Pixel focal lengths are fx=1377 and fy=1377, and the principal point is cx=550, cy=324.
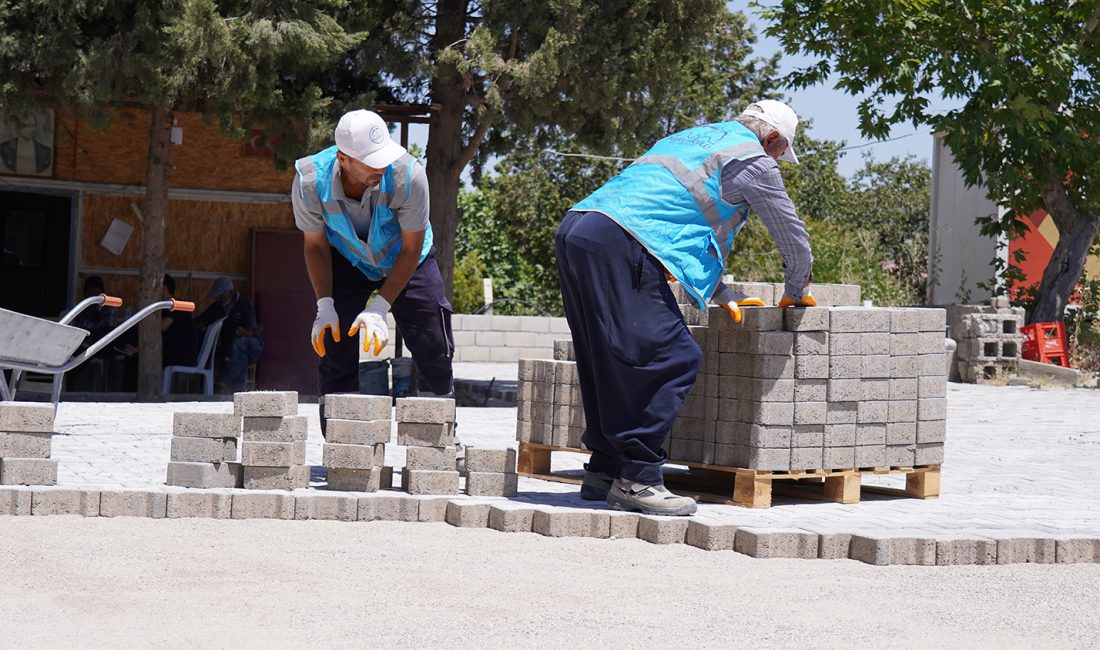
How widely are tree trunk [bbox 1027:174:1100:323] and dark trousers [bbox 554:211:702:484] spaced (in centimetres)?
1523

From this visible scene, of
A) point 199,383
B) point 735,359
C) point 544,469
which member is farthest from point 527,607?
point 199,383

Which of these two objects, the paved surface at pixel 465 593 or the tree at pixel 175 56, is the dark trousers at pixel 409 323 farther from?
the tree at pixel 175 56

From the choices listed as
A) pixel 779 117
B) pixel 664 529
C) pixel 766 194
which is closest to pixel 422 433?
pixel 664 529

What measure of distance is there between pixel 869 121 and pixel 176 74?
40.1ft

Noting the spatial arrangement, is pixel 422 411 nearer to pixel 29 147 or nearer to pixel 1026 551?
pixel 1026 551

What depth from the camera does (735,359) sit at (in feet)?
20.4

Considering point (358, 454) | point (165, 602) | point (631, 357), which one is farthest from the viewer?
point (358, 454)

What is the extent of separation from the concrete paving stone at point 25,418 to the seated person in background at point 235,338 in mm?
7335

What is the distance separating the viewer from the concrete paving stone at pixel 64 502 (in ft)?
18.8

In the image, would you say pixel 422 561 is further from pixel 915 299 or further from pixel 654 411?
pixel 915 299

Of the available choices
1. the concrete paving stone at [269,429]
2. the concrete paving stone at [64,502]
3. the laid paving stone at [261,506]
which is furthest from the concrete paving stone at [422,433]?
the concrete paving stone at [64,502]

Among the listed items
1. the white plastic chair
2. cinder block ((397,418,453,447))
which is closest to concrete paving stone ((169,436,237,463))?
cinder block ((397,418,453,447))

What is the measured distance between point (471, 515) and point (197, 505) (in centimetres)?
115

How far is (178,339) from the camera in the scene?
42.9 feet
